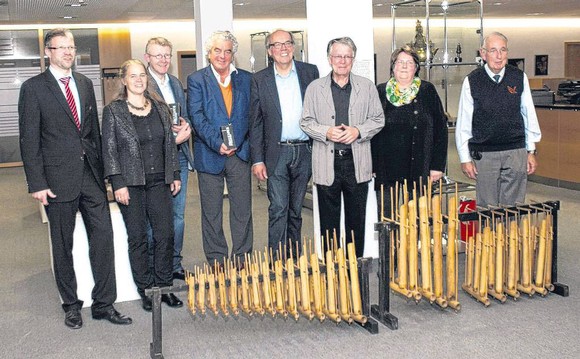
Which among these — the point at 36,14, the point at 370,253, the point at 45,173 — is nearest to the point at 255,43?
the point at 36,14

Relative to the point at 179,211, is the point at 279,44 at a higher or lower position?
higher

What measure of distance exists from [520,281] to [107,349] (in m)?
2.62

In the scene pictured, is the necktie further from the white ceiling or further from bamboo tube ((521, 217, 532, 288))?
the white ceiling

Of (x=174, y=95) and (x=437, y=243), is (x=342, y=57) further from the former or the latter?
(x=437, y=243)

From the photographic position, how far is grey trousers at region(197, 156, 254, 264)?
5.11m

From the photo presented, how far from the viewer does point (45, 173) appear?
14.3ft

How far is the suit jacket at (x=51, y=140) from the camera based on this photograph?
4.27 meters

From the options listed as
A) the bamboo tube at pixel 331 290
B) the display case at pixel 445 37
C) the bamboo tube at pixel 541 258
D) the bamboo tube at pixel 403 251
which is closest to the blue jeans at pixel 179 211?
the bamboo tube at pixel 331 290

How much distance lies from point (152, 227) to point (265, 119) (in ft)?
3.45

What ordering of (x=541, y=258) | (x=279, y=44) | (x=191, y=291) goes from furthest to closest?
(x=279, y=44)
(x=541, y=258)
(x=191, y=291)

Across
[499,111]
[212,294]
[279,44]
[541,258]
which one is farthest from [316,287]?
[499,111]

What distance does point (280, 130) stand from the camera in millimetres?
5020

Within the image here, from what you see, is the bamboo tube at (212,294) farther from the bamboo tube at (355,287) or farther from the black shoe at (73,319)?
the black shoe at (73,319)

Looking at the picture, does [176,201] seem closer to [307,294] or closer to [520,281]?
[307,294]
